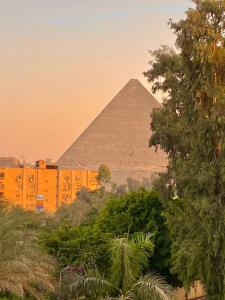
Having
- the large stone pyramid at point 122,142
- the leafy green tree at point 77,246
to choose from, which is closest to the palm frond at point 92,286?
the leafy green tree at point 77,246

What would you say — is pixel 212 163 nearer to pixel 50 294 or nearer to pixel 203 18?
pixel 203 18

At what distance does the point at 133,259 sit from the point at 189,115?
3838 millimetres

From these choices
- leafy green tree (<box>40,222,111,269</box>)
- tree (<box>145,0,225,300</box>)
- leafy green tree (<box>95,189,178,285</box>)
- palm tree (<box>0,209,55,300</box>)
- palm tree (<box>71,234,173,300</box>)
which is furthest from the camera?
leafy green tree (<box>95,189,178,285</box>)

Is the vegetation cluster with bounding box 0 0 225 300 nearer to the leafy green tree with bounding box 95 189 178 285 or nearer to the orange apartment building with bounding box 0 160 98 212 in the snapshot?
the leafy green tree with bounding box 95 189 178 285

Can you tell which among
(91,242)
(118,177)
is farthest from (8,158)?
(91,242)

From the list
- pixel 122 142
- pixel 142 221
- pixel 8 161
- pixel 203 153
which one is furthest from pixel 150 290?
pixel 122 142

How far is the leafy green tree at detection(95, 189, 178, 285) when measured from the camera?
18.6 meters

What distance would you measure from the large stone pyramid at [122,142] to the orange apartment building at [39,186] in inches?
1730

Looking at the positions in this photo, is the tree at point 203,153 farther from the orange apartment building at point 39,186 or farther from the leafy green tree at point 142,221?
the orange apartment building at point 39,186

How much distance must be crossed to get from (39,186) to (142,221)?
244ft

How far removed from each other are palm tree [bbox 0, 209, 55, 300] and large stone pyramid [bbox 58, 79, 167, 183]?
126 metres

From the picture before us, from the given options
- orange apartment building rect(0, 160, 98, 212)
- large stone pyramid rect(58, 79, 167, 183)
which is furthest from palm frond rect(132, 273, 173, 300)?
large stone pyramid rect(58, 79, 167, 183)

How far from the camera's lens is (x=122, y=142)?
150 metres

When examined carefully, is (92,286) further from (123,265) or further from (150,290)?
(150,290)
